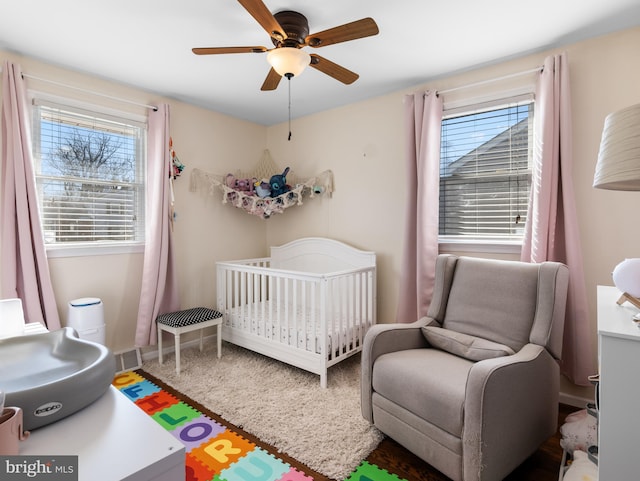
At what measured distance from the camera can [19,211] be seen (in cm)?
228

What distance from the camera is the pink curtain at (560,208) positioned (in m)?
2.09

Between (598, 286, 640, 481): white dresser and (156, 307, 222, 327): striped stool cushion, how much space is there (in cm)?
255

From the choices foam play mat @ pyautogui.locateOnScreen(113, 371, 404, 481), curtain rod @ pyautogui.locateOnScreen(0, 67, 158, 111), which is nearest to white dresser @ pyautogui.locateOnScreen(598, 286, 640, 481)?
foam play mat @ pyautogui.locateOnScreen(113, 371, 404, 481)

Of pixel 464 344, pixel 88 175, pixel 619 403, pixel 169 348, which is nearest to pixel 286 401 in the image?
pixel 464 344

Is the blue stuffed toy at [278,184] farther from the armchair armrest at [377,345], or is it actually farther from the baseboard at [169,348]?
the armchair armrest at [377,345]

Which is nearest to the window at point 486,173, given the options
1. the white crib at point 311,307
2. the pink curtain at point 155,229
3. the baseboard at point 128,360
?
the white crib at point 311,307

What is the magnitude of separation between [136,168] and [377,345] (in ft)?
8.19

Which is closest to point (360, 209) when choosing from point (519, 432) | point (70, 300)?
point (519, 432)

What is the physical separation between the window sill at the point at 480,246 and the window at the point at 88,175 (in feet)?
8.42

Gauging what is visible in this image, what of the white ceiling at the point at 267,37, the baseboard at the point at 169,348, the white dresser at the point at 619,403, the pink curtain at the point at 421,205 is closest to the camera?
the white dresser at the point at 619,403

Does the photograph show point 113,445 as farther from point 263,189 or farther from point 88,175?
point 263,189

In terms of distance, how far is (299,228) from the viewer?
373 centimetres

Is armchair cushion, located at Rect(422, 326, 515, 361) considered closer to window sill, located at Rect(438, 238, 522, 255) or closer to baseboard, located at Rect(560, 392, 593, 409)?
window sill, located at Rect(438, 238, 522, 255)

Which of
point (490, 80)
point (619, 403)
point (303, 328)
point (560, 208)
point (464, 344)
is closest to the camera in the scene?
point (619, 403)
